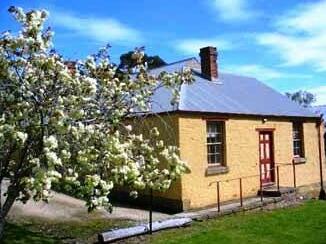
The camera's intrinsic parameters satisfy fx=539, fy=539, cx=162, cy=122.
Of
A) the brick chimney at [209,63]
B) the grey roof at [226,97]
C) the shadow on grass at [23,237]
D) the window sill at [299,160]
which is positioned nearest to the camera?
the shadow on grass at [23,237]

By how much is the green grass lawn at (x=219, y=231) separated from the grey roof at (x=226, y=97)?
4277mm

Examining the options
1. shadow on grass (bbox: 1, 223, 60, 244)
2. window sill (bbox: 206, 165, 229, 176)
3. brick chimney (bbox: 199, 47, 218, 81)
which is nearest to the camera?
shadow on grass (bbox: 1, 223, 60, 244)

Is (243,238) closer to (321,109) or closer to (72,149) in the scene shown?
(72,149)

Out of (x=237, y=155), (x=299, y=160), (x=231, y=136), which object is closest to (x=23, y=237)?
(x=231, y=136)

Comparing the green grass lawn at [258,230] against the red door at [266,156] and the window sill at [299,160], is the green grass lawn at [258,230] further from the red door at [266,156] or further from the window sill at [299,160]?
the window sill at [299,160]

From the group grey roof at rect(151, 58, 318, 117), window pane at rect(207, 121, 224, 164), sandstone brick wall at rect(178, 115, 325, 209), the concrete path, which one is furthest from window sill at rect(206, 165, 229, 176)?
the concrete path

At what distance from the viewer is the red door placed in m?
21.8

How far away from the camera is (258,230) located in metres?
14.7

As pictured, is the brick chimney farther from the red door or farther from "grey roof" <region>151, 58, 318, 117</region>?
the red door

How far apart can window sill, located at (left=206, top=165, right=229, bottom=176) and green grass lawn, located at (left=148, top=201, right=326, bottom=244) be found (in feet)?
6.55

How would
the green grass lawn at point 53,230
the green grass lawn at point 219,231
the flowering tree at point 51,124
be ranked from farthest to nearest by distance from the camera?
1. the green grass lawn at point 219,231
2. the green grass lawn at point 53,230
3. the flowering tree at point 51,124

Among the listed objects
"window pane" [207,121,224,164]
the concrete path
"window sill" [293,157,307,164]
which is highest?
"window pane" [207,121,224,164]

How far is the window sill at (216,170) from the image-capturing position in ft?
60.8

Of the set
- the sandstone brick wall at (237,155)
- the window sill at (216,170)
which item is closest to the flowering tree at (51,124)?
the sandstone brick wall at (237,155)
